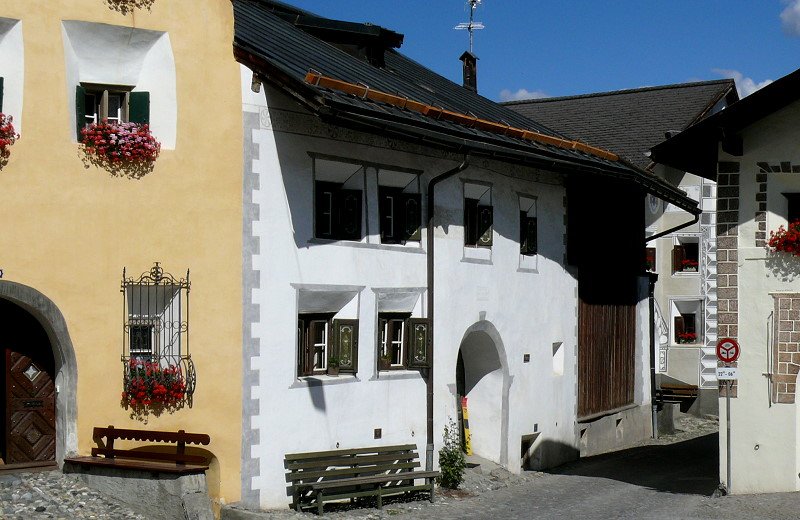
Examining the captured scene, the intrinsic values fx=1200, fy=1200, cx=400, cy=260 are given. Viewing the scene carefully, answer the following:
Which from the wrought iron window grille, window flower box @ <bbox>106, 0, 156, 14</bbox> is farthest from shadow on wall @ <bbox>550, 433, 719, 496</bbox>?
window flower box @ <bbox>106, 0, 156, 14</bbox>

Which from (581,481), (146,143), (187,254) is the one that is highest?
(146,143)

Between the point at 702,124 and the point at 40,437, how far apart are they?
10.3 meters

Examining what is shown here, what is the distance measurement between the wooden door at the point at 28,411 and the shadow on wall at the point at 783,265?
10.3m

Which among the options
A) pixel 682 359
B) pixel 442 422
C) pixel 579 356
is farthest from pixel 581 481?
pixel 682 359

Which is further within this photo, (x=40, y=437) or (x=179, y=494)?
(x=40, y=437)

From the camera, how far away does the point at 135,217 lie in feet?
Result: 48.9

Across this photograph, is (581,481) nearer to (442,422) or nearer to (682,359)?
(442,422)

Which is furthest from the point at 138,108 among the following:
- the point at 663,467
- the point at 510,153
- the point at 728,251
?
the point at 663,467

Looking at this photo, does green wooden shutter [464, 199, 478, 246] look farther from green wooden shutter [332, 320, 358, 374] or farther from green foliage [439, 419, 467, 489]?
green wooden shutter [332, 320, 358, 374]

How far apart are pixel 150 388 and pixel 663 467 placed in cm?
1186

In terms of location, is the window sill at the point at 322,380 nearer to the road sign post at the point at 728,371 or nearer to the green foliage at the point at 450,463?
the green foliage at the point at 450,463

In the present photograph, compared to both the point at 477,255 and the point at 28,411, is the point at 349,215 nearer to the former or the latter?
the point at 477,255

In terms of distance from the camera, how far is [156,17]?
15.2 m

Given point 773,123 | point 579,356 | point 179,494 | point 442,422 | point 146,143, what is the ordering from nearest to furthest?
point 179,494, point 146,143, point 773,123, point 442,422, point 579,356
